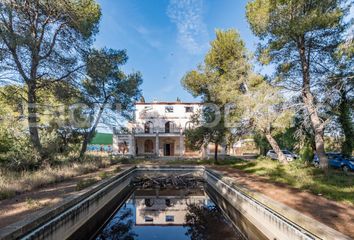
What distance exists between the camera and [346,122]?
1422 cm

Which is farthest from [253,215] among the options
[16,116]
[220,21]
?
[220,21]

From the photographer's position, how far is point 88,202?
7.73 metres

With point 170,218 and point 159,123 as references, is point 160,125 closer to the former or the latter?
point 159,123

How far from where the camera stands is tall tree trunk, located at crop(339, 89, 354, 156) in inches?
528

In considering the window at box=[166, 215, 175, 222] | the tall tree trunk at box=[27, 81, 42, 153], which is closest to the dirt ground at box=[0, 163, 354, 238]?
the window at box=[166, 215, 175, 222]

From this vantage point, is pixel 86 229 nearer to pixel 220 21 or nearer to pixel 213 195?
pixel 213 195

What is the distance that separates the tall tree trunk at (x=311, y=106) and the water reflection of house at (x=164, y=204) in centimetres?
691

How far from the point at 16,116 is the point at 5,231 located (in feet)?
38.1

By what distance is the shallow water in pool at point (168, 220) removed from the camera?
24.3 feet

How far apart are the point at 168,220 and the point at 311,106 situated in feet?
29.5

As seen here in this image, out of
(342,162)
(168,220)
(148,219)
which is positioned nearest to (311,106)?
(168,220)

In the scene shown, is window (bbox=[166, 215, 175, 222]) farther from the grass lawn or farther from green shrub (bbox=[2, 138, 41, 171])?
green shrub (bbox=[2, 138, 41, 171])

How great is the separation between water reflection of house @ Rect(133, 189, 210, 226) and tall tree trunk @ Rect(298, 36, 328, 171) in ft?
22.7

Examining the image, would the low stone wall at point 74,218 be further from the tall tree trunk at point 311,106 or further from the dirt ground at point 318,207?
the tall tree trunk at point 311,106
